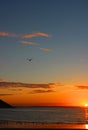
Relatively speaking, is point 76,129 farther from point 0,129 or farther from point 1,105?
point 1,105

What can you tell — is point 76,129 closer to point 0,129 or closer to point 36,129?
point 36,129

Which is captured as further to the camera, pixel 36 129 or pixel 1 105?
pixel 1 105

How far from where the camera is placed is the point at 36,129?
43.6 meters

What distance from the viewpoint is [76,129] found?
144 ft

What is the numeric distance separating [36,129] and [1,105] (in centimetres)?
13452

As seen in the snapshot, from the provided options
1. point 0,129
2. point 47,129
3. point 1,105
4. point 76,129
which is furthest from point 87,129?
point 1,105

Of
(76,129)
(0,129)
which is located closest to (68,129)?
(76,129)

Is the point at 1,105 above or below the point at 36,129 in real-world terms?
above

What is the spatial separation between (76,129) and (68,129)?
1.09 m

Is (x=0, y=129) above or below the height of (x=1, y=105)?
below

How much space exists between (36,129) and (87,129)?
21.6 feet

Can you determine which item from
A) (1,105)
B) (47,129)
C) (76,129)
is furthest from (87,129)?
(1,105)

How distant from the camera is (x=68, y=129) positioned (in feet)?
143

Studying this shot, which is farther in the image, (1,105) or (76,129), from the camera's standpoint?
(1,105)
